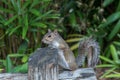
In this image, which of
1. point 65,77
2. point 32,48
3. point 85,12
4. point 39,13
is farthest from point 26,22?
point 65,77

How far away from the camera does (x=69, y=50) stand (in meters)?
3.16

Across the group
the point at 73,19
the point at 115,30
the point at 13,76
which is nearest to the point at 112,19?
the point at 115,30

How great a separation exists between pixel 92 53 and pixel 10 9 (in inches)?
52.5

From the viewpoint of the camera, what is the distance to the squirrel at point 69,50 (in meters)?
3.11

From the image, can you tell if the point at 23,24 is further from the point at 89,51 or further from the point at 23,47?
the point at 89,51

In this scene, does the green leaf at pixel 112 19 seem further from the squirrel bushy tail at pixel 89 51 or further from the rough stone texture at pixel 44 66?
the rough stone texture at pixel 44 66

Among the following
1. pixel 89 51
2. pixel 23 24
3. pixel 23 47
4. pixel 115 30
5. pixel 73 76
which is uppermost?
pixel 23 24

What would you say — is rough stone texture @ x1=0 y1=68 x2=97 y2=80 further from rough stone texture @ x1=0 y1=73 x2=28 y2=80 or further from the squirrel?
the squirrel

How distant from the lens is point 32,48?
4.48m

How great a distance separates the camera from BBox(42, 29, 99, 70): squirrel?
3.11m

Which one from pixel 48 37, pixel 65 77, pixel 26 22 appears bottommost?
pixel 65 77

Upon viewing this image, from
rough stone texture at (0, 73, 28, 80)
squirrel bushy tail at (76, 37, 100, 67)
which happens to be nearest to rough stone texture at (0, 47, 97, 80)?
rough stone texture at (0, 73, 28, 80)

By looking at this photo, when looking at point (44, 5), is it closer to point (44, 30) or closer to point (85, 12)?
point (44, 30)

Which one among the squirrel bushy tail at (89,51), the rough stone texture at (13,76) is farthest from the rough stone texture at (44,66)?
the squirrel bushy tail at (89,51)
